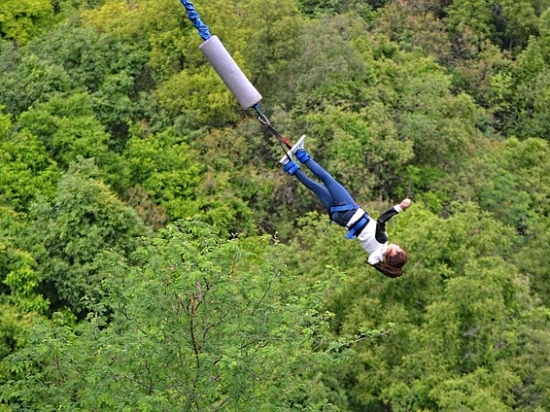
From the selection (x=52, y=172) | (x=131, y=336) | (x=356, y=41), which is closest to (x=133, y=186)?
(x=52, y=172)

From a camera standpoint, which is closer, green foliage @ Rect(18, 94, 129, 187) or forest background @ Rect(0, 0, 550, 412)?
forest background @ Rect(0, 0, 550, 412)

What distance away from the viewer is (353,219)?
812 cm

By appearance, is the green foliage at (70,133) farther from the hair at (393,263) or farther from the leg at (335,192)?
the hair at (393,263)

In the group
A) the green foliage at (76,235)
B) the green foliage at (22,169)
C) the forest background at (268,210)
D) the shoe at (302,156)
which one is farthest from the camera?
the green foliage at (22,169)

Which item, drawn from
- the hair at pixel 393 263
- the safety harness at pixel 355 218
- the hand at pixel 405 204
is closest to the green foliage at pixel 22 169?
the safety harness at pixel 355 218

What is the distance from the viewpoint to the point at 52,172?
19156 mm

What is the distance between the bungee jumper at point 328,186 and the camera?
796cm

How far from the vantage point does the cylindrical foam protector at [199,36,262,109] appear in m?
8.03

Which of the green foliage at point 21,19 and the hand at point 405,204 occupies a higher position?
the green foliage at point 21,19

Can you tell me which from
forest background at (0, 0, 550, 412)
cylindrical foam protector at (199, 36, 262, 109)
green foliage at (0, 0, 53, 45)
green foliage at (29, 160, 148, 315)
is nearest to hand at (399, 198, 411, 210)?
cylindrical foam protector at (199, 36, 262, 109)

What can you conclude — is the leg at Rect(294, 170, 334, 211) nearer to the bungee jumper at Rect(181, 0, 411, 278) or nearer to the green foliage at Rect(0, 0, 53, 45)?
the bungee jumper at Rect(181, 0, 411, 278)

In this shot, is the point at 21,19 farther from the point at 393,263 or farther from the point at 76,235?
the point at 393,263

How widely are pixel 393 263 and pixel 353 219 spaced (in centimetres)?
49

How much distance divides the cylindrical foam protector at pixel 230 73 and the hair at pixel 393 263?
1680mm
